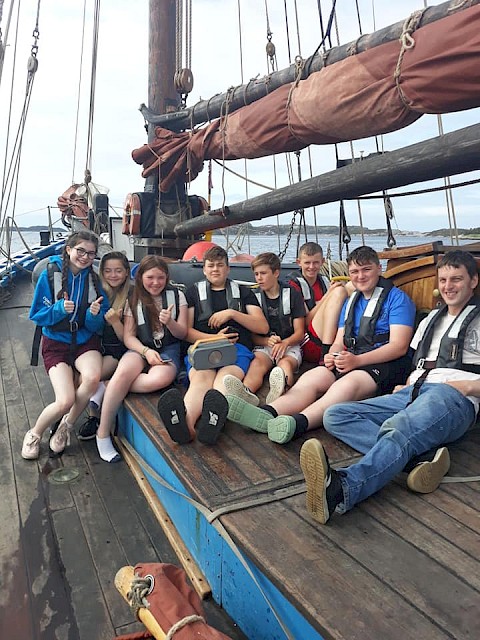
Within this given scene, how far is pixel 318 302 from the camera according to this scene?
3482 mm

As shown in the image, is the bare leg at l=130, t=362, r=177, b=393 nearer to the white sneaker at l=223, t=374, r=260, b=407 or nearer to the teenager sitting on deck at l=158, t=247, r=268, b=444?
the teenager sitting on deck at l=158, t=247, r=268, b=444

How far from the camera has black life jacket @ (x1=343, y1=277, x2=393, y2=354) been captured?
2.75 metres

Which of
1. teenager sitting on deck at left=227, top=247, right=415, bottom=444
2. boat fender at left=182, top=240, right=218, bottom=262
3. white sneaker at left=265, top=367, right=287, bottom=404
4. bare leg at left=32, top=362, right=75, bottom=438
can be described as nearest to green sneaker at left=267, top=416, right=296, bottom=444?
teenager sitting on deck at left=227, top=247, right=415, bottom=444

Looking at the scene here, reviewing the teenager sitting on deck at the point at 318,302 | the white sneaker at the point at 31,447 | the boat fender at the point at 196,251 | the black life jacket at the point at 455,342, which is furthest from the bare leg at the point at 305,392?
the boat fender at the point at 196,251

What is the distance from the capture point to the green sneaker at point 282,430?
2312mm

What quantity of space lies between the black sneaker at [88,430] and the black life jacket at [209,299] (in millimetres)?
978

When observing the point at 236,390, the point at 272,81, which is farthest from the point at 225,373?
the point at 272,81

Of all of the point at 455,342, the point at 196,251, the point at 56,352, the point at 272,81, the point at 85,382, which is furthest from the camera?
the point at 196,251

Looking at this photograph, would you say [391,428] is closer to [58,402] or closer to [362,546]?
[362,546]

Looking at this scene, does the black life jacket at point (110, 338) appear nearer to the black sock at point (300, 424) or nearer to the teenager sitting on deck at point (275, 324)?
the teenager sitting on deck at point (275, 324)

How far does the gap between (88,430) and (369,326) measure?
192cm

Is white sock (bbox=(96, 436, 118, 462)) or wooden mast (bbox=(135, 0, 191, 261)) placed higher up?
wooden mast (bbox=(135, 0, 191, 261))

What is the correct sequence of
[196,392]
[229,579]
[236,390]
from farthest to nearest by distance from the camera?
[196,392] → [236,390] → [229,579]

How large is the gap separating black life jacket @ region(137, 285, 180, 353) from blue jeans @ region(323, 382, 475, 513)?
1300 mm
